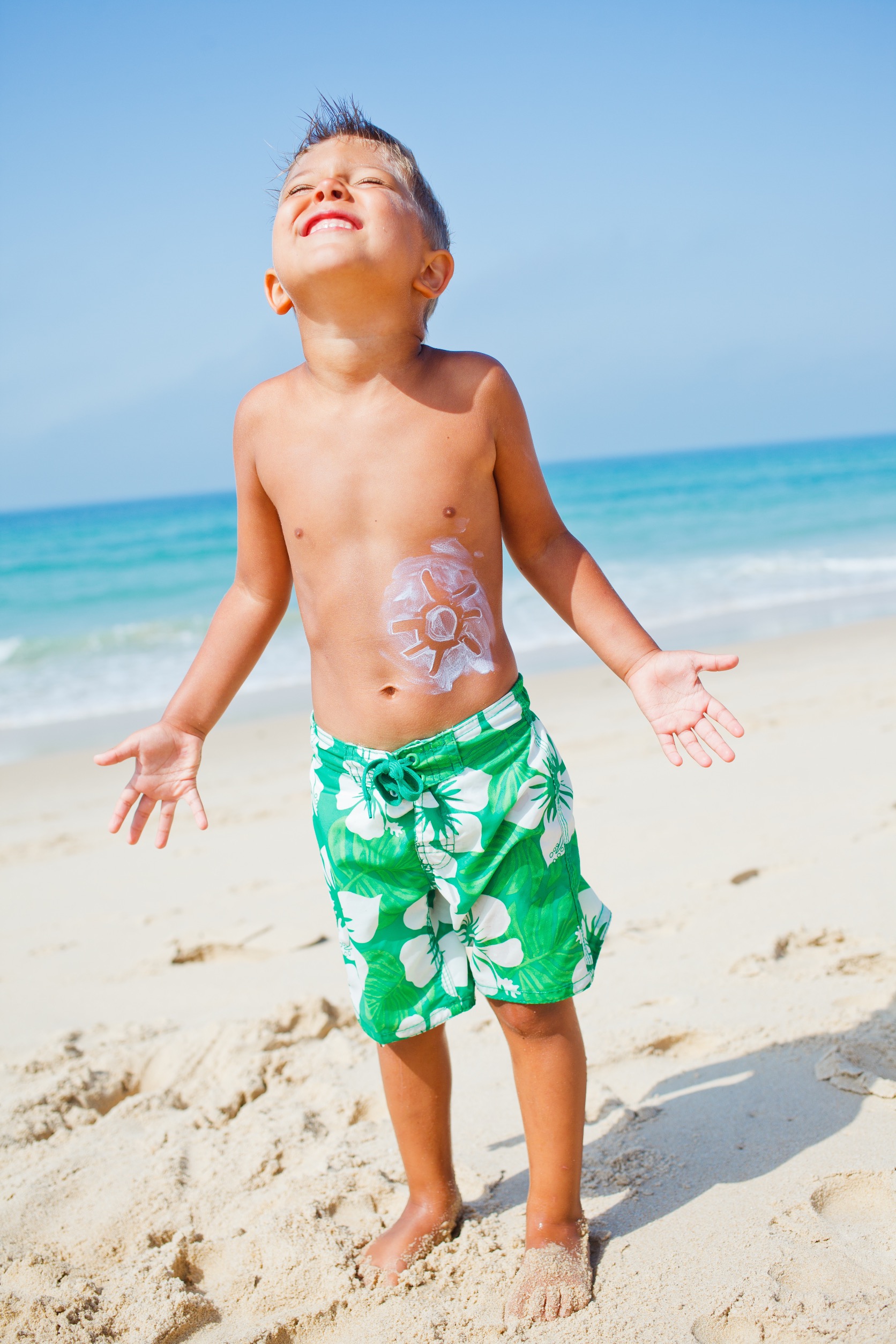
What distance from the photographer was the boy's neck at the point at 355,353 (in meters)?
1.81

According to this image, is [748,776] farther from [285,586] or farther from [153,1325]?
[153,1325]

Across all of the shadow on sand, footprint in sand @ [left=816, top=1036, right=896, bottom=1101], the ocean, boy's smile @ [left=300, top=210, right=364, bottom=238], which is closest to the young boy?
boy's smile @ [left=300, top=210, right=364, bottom=238]

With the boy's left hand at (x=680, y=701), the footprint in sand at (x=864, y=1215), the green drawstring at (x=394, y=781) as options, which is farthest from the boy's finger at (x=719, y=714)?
the footprint in sand at (x=864, y=1215)

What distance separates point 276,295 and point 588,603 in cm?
82

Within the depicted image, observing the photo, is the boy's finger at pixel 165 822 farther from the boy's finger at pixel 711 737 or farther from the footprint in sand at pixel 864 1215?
the footprint in sand at pixel 864 1215

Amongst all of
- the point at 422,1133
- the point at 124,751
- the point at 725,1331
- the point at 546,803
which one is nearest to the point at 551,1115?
the point at 422,1133

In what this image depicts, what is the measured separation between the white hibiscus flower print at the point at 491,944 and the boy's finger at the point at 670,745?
397 mm

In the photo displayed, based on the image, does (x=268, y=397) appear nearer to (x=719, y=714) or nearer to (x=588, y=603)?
(x=588, y=603)

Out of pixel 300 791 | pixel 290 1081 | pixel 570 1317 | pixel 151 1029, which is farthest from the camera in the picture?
pixel 300 791

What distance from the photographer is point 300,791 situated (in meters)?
5.65

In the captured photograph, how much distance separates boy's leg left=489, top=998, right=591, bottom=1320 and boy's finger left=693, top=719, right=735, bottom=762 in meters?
0.52

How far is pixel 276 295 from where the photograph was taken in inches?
76.3

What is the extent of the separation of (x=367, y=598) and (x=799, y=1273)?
1.33 m

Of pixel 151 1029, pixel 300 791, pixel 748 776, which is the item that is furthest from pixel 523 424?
pixel 300 791
